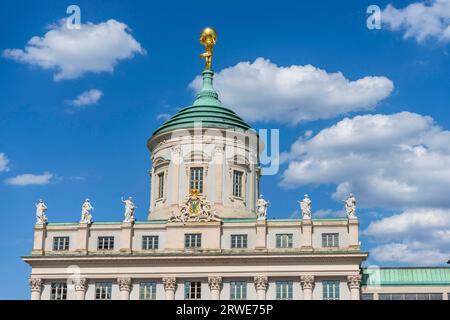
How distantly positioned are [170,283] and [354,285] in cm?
1837

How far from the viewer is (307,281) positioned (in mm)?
79375

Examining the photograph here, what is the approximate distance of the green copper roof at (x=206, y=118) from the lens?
3634 inches

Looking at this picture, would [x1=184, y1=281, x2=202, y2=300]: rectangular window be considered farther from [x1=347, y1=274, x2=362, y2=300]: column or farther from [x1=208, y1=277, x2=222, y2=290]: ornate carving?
[x1=347, y1=274, x2=362, y2=300]: column

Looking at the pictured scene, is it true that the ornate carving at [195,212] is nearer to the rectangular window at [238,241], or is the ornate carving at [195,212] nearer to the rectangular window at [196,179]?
the rectangular window at [238,241]

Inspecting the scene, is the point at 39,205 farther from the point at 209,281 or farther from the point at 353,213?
the point at 353,213

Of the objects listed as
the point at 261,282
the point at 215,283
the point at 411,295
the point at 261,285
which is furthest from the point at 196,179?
the point at 411,295

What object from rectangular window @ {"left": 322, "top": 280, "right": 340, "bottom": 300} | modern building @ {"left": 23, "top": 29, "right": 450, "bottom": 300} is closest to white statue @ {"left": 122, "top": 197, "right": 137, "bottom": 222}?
modern building @ {"left": 23, "top": 29, "right": 450, "bottom": 300}

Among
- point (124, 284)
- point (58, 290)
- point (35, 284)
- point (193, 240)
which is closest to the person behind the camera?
point (124, 284)

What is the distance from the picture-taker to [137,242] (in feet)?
276

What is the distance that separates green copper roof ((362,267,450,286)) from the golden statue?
112ft

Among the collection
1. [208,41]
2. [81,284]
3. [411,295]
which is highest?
[208,41]

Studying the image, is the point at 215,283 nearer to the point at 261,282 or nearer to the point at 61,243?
the point at 261,282

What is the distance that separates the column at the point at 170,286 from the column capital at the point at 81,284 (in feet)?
26.7
